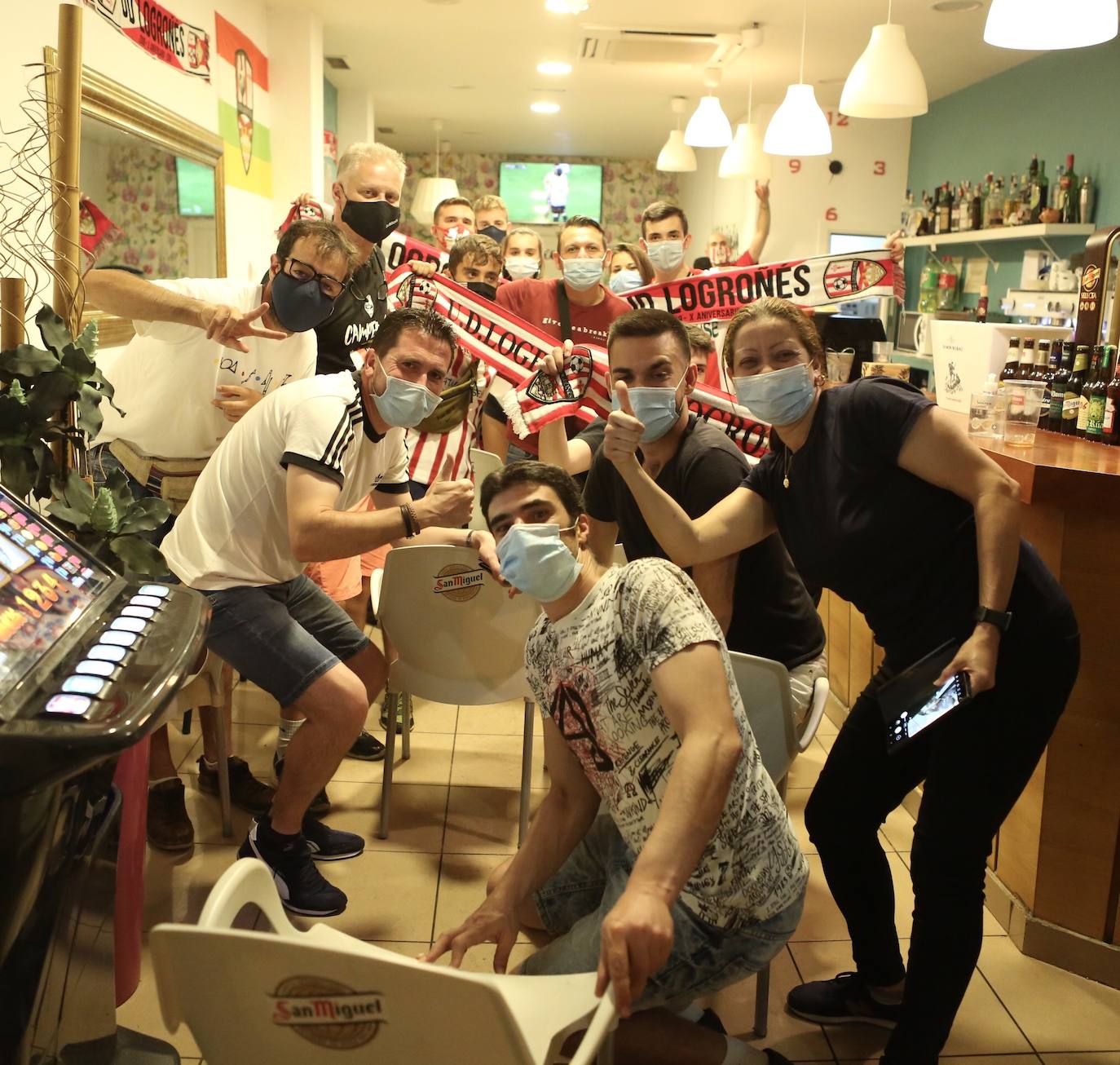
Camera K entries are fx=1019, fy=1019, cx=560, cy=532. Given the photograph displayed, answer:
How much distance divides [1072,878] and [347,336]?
2547mm

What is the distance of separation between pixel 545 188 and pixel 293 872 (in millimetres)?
11829

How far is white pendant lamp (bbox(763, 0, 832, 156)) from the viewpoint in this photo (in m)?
4.60

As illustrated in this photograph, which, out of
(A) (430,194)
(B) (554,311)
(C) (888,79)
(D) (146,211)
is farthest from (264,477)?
(A) (430,194)

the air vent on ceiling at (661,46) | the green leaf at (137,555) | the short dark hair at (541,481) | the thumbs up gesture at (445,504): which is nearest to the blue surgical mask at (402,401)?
the thumbs up gesture at (445,504)

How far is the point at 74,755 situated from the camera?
0.97m

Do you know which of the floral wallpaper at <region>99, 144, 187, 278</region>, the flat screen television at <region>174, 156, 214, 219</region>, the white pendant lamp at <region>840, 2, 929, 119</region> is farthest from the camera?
the flat screen television at <region>174, 156, 214, 219</region>

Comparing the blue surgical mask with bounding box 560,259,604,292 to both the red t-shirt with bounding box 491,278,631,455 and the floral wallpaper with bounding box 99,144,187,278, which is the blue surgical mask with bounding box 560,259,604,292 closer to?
the red t-shirt with bounding box 491,278,631,455

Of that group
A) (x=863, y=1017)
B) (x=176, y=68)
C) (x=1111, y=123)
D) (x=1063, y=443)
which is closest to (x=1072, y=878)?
(x=863, y=1017)

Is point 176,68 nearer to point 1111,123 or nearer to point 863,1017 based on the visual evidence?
point 863,1017

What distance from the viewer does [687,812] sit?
1301 millimetres

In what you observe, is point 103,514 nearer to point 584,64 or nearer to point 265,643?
point 265,643

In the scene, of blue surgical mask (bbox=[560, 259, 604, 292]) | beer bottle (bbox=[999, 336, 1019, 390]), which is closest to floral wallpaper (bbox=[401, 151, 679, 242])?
blue surgical mask (bbox=[560, 259, 604, 292])

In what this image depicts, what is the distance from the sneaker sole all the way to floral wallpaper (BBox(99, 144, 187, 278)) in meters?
3.09

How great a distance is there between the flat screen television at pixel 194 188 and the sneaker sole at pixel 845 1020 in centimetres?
386
